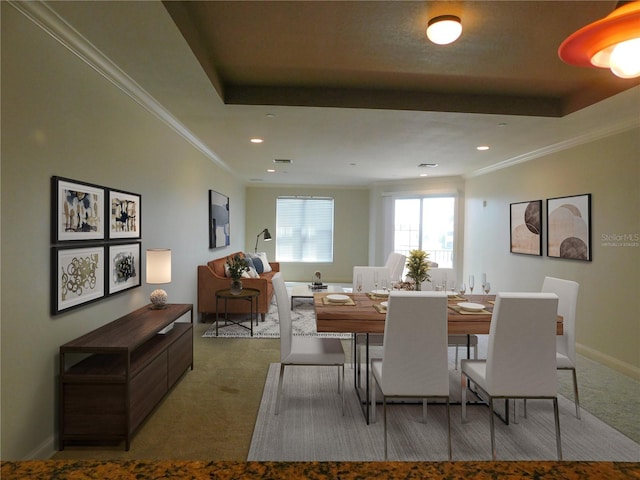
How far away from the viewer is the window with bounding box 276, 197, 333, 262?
928cm

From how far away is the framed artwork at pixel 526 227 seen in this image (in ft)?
15.8

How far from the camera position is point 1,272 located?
5.85ft

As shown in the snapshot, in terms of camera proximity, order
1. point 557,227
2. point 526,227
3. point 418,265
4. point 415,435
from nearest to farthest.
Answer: point 415,435 → point 418,265 → point 557,227 → point 526,227

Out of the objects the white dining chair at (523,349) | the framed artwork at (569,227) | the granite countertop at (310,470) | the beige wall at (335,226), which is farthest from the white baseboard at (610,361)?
the beige wall at (335,226)

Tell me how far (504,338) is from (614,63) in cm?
150

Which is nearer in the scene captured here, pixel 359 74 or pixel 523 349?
pixel 523 349

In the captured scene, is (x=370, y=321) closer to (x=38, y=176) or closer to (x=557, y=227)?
(x=38, y=176)

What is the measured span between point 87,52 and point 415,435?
325 centimetres

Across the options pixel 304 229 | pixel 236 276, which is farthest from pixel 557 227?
pixel 304 229

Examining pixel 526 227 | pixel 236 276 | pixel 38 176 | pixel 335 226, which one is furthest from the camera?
pixel 335 226

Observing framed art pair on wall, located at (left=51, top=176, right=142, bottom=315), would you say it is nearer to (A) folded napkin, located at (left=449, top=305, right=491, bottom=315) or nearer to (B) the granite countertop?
(B) the granite countertop

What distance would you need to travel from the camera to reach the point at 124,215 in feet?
9.75

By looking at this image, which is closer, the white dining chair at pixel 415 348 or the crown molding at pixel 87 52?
the crown molding at pixel 87 52

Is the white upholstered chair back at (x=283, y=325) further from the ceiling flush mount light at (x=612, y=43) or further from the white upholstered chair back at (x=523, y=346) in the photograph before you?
the ceiling flush mount light at (x=612, y=43)
